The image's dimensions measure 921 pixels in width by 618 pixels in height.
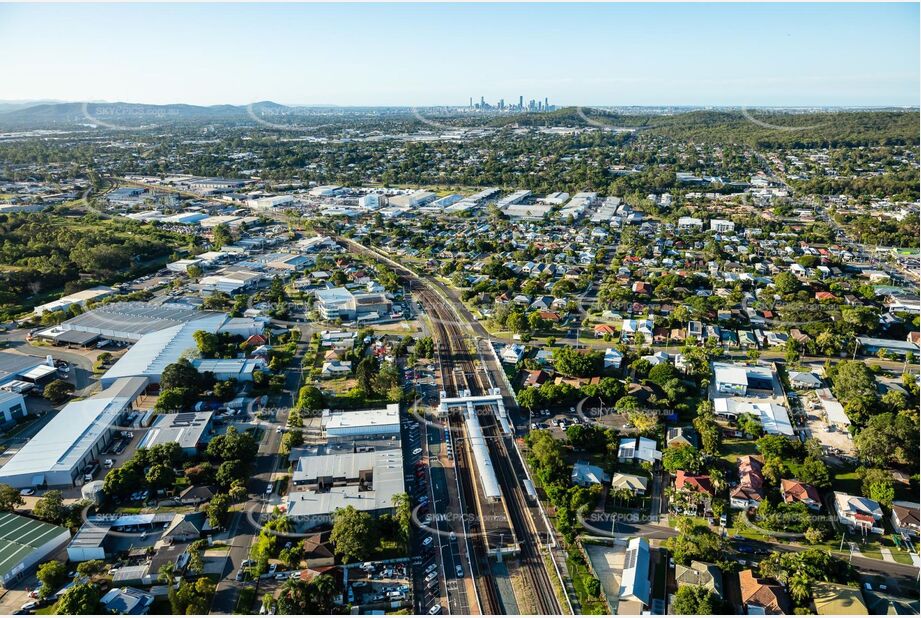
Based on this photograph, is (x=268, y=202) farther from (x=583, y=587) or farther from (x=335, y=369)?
(x=583, y=587)

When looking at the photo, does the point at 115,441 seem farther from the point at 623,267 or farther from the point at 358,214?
the point at 358,214

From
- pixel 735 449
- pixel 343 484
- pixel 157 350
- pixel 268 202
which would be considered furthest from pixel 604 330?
pixel 268 202

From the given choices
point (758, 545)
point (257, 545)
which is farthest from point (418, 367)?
point (758, 545)

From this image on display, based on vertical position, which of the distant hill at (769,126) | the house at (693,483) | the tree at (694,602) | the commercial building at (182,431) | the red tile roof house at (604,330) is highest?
the distant hill at (769,126)

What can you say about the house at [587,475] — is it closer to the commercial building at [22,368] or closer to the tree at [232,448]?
the tree at [232,448]

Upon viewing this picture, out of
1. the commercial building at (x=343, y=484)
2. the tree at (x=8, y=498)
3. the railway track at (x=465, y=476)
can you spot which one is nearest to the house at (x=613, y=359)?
the railway track at (x=465, y=476)
